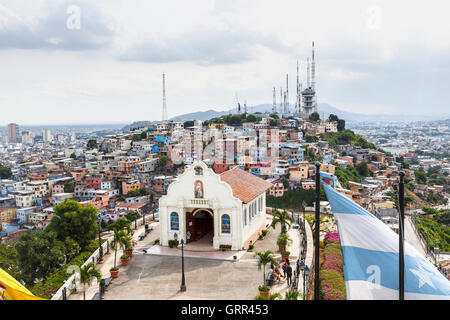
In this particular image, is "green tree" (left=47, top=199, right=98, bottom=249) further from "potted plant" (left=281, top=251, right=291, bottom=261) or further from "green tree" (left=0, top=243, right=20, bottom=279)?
"potted plant" (left=281, top=251, right=291, bottom=261)

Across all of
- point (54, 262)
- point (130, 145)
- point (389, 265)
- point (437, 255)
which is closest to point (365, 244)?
point (389, 265)

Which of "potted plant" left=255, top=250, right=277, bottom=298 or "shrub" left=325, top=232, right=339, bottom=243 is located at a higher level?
"potted plant" left=255, top=250, right=277, bottom=298

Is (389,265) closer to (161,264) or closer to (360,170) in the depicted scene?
(161,264)

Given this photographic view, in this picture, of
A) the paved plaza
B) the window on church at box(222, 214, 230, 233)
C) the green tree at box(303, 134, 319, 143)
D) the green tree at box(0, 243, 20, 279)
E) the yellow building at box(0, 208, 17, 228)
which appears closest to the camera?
the paved plaza

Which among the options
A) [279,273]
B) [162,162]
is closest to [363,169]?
[162,162]

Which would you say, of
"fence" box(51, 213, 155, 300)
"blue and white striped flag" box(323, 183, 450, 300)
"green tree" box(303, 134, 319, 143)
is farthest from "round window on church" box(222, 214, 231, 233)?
"green tree" box(303, 134, 319, 143)

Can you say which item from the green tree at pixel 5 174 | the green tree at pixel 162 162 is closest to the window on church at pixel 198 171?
the green tree at pixel 162 162
